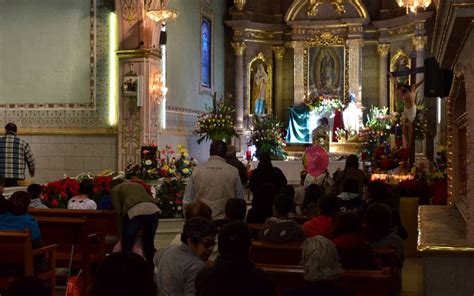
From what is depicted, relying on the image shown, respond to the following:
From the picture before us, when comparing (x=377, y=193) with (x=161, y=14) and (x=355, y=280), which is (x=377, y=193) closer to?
(x=355, y=280)

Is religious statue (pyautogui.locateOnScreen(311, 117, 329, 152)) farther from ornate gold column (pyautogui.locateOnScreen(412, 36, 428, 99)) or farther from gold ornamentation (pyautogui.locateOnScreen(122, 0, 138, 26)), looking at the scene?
gold ornamentation (pyautogui.locateOnScreen(122, 0, 138, 26))

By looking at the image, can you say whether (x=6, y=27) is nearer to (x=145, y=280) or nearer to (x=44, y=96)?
(x=44, y=96)

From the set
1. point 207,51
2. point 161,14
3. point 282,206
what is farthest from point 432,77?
point 207,51

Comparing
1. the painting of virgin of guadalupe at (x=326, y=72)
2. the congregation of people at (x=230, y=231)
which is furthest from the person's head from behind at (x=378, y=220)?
the painting of virgin of guadalupe at (x=326, y=72)

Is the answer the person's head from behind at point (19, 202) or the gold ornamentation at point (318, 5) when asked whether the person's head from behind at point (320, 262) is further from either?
the gold ornamentation at point (318, 5)

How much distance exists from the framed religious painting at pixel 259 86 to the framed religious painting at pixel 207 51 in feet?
5.27

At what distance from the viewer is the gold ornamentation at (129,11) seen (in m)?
17.7

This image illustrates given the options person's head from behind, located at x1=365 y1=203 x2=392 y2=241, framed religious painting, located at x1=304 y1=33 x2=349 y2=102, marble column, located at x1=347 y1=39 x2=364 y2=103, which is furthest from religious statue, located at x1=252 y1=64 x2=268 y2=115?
person's head from behind, located at x1=365 y1=203 x2=392 y2=241

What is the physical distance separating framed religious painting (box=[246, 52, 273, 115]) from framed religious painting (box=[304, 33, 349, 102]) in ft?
4.45

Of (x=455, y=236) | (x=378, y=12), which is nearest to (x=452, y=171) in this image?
(x=455, y=236)

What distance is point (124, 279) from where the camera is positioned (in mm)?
2713

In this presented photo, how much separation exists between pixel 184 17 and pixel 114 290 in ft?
63.9

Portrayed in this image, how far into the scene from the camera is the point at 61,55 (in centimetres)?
1834

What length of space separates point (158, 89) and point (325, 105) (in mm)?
7889
